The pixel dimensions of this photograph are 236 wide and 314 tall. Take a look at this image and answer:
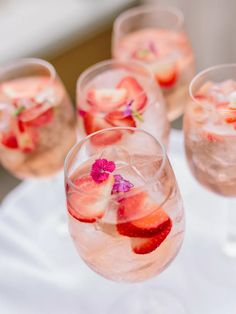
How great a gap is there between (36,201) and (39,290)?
28 cm

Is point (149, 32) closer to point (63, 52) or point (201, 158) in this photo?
point (201, 158)

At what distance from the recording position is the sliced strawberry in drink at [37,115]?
1037 millimetres

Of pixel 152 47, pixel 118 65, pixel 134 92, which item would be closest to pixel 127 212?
pixel 134 92

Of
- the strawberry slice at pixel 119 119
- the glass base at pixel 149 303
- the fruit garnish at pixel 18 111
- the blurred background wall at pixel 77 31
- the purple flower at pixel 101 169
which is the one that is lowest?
the blurred background wall at pixel 77 31

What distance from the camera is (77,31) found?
254 cm

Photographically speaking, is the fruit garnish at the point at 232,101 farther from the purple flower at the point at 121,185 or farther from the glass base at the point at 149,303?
the glass base at the point at 149,303

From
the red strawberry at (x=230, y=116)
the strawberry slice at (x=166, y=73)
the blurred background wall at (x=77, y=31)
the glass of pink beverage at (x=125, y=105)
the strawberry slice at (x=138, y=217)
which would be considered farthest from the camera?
the blurred background wall at (x=77, y=31)

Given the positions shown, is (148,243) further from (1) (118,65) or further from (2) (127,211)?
(1) (118,65)

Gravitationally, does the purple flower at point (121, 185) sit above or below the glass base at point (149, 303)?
above

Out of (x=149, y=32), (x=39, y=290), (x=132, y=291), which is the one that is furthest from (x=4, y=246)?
(x=149, y=32)

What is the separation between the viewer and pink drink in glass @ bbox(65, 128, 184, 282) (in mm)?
751

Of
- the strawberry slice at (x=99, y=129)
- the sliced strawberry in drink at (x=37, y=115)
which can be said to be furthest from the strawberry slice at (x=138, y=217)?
the sliced strawberry in drink at (x=37, y=115)

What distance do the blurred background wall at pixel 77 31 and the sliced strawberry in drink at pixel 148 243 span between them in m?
1.73

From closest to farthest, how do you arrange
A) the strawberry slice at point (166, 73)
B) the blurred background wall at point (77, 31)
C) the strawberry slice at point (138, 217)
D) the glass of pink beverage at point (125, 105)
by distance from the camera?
1. the strawberry slice at point (138, 217)
2. the glass of pink beverage at point (125, 105)
3. the strawberry slice at point (166, 73)
4. the blurred background wall at point (77, 31)
